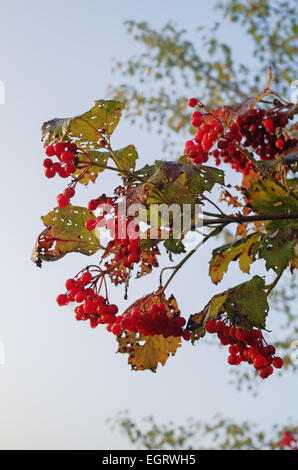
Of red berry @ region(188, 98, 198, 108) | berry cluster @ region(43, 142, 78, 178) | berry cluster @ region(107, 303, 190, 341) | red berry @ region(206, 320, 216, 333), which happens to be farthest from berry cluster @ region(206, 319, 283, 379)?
red berry @ region(188, 98, 198, 108)

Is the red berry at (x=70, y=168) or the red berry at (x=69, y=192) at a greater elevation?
the red berry at (x=70, y=168)

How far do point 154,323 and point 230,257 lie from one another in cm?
37

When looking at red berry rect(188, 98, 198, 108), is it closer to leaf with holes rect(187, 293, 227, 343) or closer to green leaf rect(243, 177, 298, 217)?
green leaf rect(243, 177, 298, 217)

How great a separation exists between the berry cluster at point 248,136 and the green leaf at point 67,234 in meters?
0.49

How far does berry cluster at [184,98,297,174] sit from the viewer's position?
2019 millimetres

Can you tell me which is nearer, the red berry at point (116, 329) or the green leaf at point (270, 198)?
the green leaf at point (270, 198)

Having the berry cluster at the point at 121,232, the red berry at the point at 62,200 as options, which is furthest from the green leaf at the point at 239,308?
the red berry at the point at 62,200

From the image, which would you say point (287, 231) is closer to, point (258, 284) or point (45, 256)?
point (258, 284)

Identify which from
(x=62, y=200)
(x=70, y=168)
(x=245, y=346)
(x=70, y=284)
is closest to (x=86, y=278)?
(x=70, y=284)

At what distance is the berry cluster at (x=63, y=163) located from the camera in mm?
1796

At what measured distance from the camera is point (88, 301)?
178 cm

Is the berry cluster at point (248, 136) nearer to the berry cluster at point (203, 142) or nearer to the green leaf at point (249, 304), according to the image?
the berry cluster at point (203, 142)

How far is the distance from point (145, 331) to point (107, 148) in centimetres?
69

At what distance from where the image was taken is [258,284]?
1.64 meters
